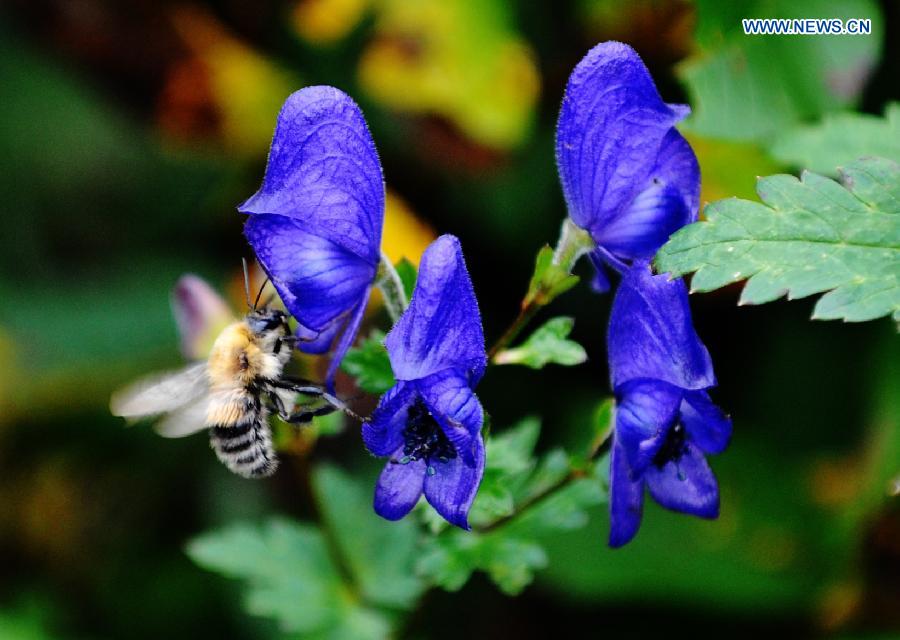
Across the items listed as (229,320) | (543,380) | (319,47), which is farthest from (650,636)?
(319,47)

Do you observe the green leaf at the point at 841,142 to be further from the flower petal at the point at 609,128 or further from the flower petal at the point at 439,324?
the flower petal at the point at 439,324

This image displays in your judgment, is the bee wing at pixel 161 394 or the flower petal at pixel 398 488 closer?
the flower petal at pixel 398 488

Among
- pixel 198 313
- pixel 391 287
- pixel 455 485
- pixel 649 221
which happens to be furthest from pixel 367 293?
pixel 198 313

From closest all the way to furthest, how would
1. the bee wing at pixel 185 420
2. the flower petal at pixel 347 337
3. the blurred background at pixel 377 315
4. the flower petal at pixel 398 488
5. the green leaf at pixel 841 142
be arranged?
the flower petal at pixel 398 488 < the flower petal at pixel 347 337 < the bee wing at pixel 185 420 < the green leaf at pixel 841 142 < the blurred background at pixel 377 315

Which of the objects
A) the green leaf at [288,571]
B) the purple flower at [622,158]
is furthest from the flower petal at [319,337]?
the green leaf at [288,571]

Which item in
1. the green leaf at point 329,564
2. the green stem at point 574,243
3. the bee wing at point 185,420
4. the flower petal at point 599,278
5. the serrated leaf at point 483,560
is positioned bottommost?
the green leaf at point 329,564

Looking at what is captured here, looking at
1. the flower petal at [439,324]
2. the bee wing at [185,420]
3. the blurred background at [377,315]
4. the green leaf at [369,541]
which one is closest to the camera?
the flower petal at [439,324]

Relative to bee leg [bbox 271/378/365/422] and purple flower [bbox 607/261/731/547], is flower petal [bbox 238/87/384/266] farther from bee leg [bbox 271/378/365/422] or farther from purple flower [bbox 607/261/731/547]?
purple flower [bbox 607/261/731/547]
